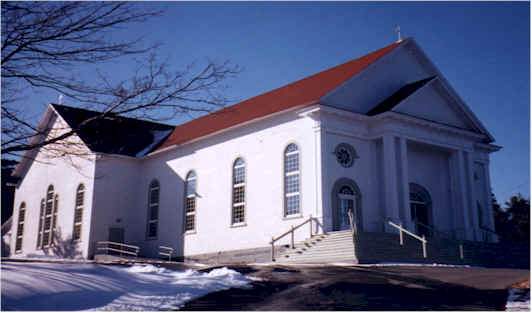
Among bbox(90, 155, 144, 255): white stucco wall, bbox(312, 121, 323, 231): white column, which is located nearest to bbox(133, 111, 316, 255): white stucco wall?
bbox(312, 121, 323, 231): white column

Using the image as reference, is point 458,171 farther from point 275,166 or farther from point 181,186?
point 181,186

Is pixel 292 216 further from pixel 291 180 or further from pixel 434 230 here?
pixel 434 230

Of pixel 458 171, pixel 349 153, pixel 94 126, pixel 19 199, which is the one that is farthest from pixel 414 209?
pixel 19 199

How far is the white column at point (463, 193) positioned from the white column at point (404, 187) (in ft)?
13.2

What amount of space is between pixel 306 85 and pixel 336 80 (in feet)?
10.9

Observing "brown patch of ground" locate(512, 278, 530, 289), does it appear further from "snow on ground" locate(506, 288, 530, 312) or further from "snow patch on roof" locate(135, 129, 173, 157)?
"snow patch on roof" locate(135, 129, 173, 157)

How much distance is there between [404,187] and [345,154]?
304 cm

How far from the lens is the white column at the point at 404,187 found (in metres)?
26.2

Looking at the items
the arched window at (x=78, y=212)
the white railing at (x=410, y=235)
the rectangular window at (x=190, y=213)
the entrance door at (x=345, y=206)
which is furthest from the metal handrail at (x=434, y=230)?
the arched window at (x=78, y=212)

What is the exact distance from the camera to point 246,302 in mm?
11578

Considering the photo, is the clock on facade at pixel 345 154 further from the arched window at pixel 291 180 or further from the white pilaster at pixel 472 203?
the white pilaster at pixel 472 203

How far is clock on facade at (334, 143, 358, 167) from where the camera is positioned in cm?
2640

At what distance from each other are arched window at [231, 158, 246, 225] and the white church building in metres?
0.05

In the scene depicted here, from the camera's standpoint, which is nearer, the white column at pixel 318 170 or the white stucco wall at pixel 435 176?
the white column at pixel 318 170
